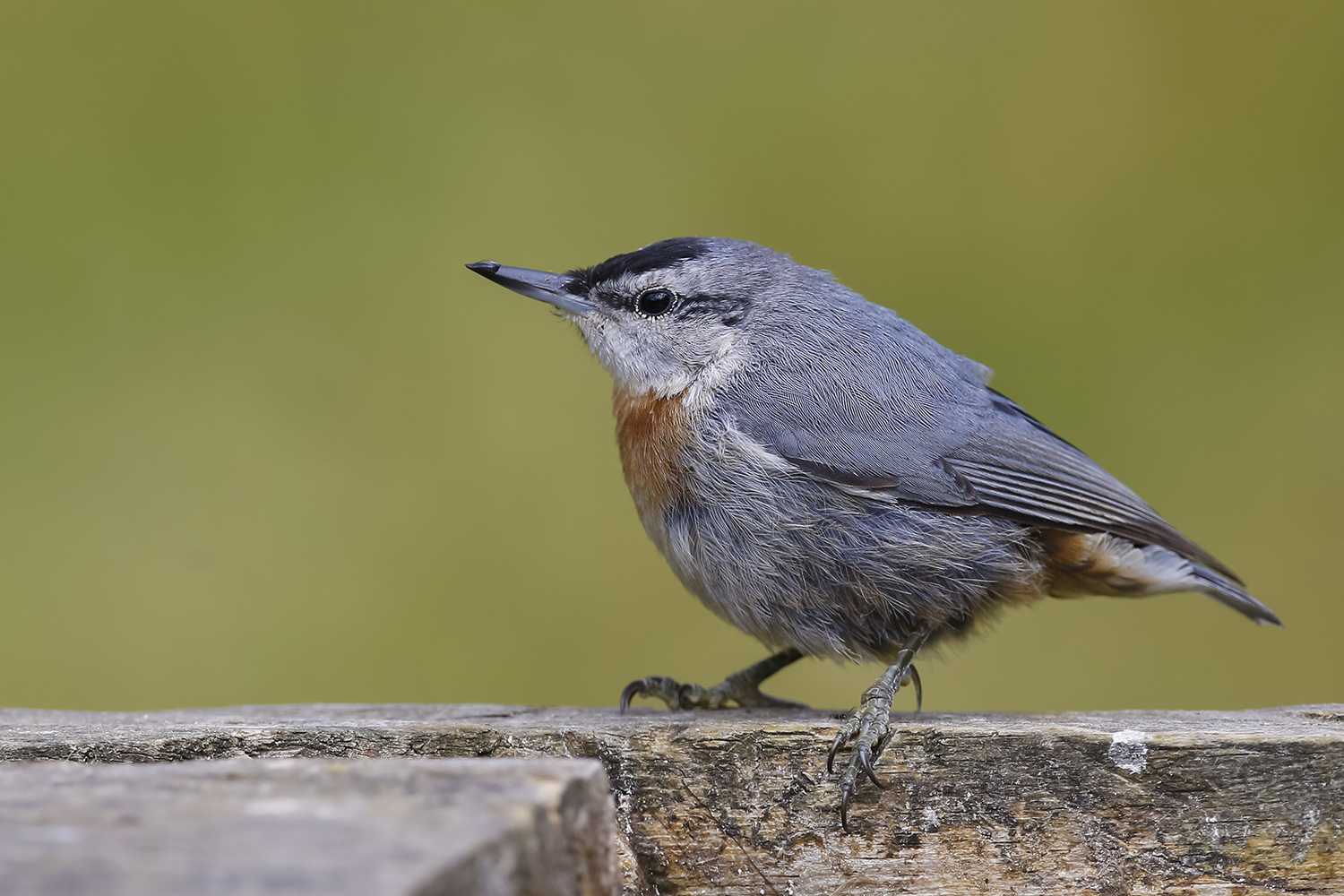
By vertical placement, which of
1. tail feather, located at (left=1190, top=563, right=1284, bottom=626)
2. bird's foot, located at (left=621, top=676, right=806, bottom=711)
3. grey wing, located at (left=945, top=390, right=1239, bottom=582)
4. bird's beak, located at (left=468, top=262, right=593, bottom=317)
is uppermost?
bird's beak, located at (left=468, top=262, right=593, bottom=317)

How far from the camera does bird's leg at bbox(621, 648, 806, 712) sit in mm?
2830

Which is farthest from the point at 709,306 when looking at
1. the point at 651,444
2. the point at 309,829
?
the point at 309,829

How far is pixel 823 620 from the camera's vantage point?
249cm

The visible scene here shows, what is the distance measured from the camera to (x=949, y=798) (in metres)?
1.83

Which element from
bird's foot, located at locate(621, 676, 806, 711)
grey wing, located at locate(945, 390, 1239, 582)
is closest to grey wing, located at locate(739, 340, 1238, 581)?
grey wing, located at locate(945, 390, 1239, 582)

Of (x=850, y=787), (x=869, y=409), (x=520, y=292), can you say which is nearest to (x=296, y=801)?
(x=850, y=787)

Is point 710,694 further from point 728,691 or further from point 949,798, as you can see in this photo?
point 949,798

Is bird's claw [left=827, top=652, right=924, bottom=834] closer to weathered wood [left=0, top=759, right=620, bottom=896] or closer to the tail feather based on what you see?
weathered wood [left=0, top=759, right=620, bottom=896]

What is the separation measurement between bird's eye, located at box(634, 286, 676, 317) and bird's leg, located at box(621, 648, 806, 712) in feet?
2.85

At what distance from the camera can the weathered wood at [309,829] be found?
0.99 metres

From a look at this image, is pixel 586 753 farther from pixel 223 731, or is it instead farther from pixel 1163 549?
pixel 1163 549

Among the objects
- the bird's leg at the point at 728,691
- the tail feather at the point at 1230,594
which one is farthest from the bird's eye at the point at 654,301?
the tail feather at the point at 1230,594

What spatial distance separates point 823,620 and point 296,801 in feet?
4.88

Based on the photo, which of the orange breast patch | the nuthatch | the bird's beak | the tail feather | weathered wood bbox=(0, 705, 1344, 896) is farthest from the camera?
the bird's beak
